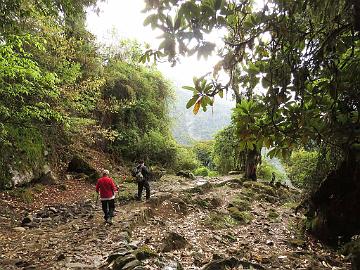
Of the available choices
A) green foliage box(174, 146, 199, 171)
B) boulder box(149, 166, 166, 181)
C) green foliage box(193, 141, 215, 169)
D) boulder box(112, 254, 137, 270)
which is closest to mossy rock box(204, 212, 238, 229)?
boulder box(112, 254, 137, 270)

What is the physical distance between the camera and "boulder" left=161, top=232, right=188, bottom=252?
7621mm

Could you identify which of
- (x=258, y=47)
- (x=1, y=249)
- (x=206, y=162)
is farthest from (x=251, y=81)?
(x=206, y=162)

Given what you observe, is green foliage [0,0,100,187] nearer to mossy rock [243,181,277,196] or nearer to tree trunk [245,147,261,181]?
mossy rock [243,181,277,196]

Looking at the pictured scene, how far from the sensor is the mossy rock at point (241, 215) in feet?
39.8

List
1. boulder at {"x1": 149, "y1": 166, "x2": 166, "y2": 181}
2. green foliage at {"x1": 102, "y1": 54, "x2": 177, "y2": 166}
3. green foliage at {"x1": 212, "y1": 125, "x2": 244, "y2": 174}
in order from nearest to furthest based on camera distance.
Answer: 1. boulder at {"x1": 149, "y1": 166, "x2": 166, "y2": 181}
2. green foliage at {"x1": 102, "y1": 54, "x2": 177, "y2": 166}
3. green foliage at {"x1": 212, "y1": 125, "x2": 244, "y2": 174}

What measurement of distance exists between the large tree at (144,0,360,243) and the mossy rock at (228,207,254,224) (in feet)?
26.3

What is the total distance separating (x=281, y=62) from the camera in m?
4.10

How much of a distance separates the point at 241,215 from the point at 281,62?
9.37m

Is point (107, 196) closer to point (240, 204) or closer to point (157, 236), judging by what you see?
point (157, 236)

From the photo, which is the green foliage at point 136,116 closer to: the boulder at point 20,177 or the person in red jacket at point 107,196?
the boulder at point 20,177

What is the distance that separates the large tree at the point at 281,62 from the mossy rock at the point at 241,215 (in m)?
8.01

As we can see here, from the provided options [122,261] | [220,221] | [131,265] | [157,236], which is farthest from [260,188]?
[131,265]

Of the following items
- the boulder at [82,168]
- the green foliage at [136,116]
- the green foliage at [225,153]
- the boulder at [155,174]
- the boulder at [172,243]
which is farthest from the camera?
the green foliage at [225,153]

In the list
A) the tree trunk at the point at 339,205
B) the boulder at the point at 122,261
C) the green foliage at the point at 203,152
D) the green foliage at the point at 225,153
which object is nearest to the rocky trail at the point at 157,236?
the boulder at the point at 122,261
